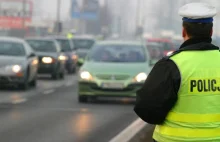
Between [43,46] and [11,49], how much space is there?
7.96 metres

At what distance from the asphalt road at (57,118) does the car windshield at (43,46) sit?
29.2 ft

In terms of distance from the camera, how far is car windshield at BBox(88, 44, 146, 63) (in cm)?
1888

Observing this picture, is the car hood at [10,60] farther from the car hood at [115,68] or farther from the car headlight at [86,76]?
the car headlight at [86,76]

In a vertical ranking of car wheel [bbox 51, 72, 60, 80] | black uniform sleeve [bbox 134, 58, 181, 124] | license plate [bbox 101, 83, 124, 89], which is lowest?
car wheel [bbox 51, 72, 60, 80]

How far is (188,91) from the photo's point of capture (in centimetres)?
445

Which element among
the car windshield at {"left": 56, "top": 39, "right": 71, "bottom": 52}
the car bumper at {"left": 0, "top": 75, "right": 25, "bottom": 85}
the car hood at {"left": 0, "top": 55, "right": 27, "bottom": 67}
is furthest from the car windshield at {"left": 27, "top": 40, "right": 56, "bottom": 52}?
the car bumper at {"left": 0, "top": 75, "right": 25, "bottom": 85}

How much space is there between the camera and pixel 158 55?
34.2 meters

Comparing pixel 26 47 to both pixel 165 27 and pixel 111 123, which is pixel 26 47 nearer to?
pixel 111 123

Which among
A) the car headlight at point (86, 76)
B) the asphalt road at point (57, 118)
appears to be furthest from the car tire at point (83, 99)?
the car headlight at point (86, 76)

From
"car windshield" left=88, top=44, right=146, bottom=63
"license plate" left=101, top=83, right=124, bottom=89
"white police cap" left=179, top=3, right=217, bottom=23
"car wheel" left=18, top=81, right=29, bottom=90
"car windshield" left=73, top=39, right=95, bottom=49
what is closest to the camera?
"white police cap" left=179, top=3, right=217, bottom=23

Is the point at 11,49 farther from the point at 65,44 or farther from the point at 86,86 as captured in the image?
the point at 65,44

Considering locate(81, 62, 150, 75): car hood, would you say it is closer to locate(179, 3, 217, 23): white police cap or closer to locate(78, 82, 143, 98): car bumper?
locate(78, 82, 143, 98): car bumper

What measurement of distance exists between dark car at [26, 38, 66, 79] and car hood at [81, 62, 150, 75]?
35.6 ft

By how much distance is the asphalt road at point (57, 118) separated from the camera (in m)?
11.8
